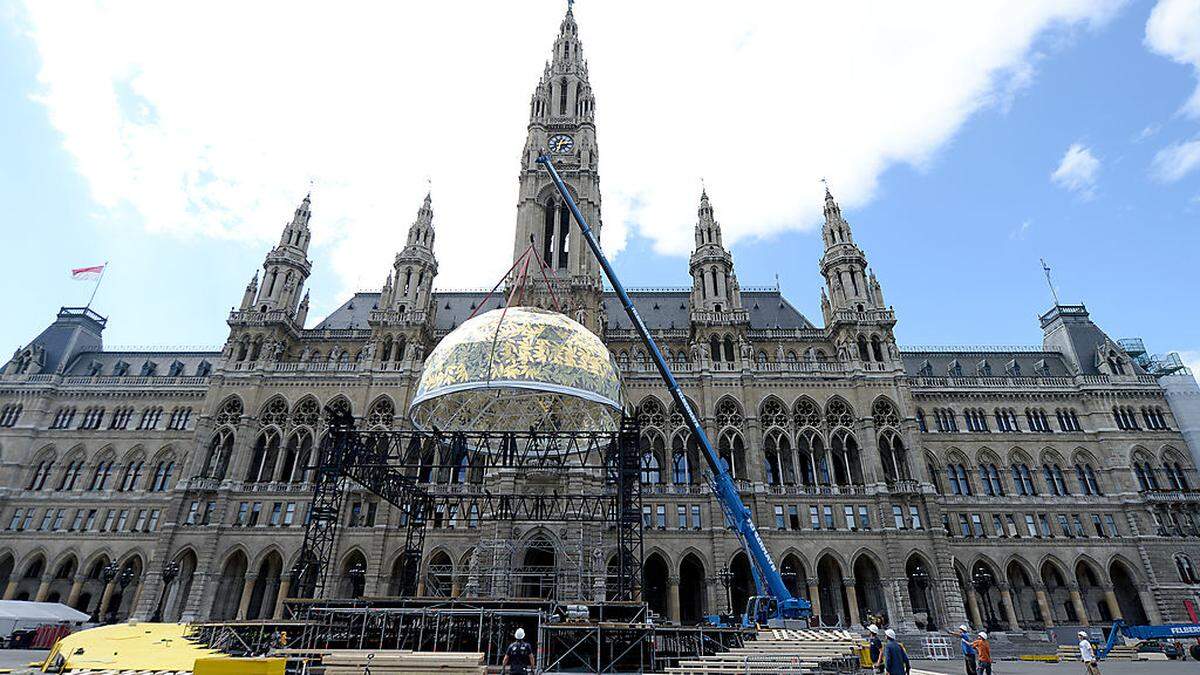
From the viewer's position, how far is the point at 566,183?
4844cm

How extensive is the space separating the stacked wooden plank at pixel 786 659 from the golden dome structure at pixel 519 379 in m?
8.27

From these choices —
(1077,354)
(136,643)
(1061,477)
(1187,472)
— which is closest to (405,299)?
(136,643)

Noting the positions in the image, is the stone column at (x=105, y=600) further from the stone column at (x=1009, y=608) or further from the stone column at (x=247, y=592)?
the stone column at (x=1009, y=608)

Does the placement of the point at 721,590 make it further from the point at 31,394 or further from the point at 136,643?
the point at 31,394

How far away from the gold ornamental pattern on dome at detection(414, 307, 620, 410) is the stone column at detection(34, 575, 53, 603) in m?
36.1

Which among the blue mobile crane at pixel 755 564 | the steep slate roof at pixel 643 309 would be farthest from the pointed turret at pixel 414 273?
the blue mobile crane at pixel 755 564

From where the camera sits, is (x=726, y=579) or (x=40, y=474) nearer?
(x=726, y=579)

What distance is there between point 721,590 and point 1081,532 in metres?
25.8

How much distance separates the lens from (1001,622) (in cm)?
3809

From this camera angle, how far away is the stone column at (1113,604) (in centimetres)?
3720

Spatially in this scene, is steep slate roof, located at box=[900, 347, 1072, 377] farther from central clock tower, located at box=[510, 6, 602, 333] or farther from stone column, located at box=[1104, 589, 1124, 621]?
central clock tower, located at box=[510, 6, 602, 333]

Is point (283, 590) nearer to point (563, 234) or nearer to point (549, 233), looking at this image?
point (549, 233)

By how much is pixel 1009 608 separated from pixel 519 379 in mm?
36598

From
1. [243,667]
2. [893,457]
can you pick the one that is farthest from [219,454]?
[893,457]
